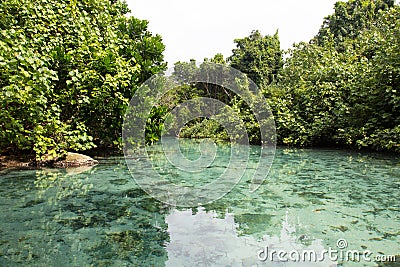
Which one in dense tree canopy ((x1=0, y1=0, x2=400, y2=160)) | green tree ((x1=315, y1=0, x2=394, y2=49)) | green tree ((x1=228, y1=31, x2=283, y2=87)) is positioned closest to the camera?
dense tree canopy ((x1=0, y1=0, x2=400, y2=160))

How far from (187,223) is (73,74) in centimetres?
457

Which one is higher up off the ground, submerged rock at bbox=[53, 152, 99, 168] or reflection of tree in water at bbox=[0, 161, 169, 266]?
submerged rock at bbox=[53, 152, 99, 168]

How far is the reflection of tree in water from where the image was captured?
2.31 meters

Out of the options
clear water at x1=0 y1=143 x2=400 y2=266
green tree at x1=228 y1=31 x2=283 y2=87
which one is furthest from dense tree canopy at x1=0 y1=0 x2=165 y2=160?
green tree at x1=228 y1=31 x2=283 y2=87

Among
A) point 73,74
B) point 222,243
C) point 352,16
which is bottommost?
point 222,243

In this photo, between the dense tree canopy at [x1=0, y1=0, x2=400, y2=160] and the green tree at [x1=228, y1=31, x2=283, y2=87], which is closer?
the dense tree canopy at [x1=0, y1=0, x2=400, y2=160]

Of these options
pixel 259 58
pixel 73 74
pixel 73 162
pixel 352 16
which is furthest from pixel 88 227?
pixel 352 16

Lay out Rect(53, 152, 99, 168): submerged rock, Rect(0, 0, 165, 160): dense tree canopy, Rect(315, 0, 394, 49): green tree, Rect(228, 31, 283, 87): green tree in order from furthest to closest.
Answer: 1. Rect(228, 31, 283, 87): green tree
2. Rect(315, 0, 394, 49): green tree
3. Rect(53, 152, 99, 168): submerged rock
4. Rect(0, 0, 165, 160): dense tree canopy

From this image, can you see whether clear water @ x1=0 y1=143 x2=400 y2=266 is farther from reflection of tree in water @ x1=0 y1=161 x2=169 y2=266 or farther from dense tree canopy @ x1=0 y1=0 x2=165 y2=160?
dense tree canopy @ x1=0 y1=0 x2=165 y2=160

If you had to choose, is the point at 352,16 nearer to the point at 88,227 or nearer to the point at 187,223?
the point at 187,223

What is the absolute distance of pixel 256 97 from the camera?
551 inches

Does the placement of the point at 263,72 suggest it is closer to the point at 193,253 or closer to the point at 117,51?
the point at 117,51

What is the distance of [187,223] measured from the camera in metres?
3.21

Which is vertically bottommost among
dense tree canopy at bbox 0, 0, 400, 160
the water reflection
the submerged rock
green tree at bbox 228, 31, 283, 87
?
the water reflection
